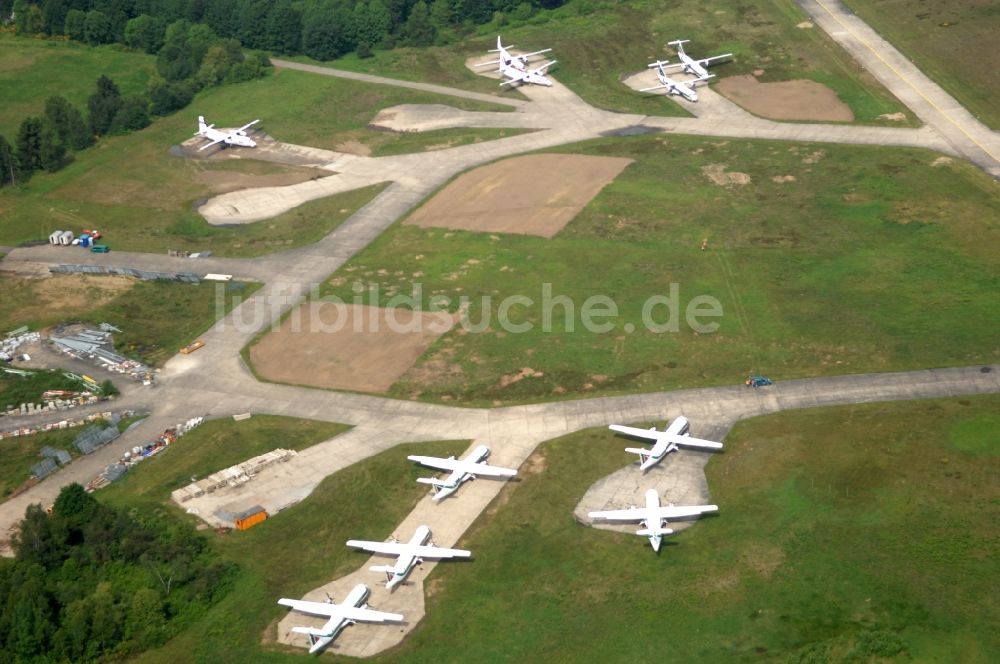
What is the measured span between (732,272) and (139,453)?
82.6 metres

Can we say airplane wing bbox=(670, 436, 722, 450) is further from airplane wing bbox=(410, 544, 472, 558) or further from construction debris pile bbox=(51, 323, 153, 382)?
construction debris pile bbox=(51, 323, 153, 382)

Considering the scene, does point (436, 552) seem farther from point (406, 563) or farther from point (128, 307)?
point (128, 307)

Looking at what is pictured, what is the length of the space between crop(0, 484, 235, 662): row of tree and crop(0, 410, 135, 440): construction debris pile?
19737mm

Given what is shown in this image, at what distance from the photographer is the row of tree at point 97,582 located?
4016 inches

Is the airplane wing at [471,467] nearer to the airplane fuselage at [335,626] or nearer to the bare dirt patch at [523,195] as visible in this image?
the airplane fuselage at [335,626]

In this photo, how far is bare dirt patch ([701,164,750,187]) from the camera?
183375 millimetres

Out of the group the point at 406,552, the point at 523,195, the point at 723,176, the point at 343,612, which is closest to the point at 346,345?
the point at 406,552

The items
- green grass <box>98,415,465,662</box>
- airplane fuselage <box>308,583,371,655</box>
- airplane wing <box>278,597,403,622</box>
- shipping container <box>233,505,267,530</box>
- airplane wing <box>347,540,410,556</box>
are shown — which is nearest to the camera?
airplane fuselage <box>308,583,371,655</box>

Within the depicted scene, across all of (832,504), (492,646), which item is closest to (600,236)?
(832,504)

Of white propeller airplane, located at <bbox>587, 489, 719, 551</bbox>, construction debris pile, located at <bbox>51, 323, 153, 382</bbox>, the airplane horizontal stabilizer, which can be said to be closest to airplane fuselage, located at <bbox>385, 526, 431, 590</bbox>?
the airplane horizontal stabilizer

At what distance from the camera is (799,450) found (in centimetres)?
12006

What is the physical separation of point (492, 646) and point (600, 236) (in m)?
83.7

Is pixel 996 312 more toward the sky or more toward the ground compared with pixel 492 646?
more toward the sky

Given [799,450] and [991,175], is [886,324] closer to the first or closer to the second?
[799,450]
